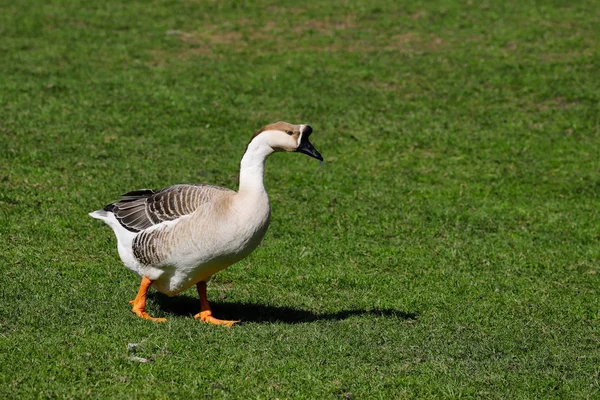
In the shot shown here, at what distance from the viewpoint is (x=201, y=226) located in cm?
820

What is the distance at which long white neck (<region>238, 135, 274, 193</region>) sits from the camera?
815 cm

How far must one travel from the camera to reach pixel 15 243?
1073 centimetres

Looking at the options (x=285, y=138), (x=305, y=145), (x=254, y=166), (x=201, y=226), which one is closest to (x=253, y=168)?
(x=254, y=166)

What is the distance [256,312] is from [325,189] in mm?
4701

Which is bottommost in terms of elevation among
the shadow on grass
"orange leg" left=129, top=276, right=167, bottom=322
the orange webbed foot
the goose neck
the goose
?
the shadow on grass

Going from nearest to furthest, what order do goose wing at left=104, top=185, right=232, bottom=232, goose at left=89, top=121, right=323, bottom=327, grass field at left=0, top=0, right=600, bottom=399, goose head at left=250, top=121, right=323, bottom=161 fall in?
1. grass field at left=0, top=0, right=600, bottom=399
2. goose at left=89, top=121, right=323, bottom=327
3. goose head at left=250, top=121, right=323, bottom=161
4. goose wing at left=104, top=185, right=232, bottom=232

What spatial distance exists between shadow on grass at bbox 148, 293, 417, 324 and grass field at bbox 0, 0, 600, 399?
1.7 inches

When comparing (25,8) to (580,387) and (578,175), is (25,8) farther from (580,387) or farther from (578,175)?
(580,387)

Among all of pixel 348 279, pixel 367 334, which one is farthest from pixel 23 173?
pixel 367 334

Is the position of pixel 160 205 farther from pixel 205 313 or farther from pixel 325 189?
pixel 325 189

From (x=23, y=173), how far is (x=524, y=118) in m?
9.32

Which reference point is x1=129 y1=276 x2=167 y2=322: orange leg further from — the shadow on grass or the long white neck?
the long white neck

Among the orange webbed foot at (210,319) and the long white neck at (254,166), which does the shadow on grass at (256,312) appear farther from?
the long white neck at (254,166)

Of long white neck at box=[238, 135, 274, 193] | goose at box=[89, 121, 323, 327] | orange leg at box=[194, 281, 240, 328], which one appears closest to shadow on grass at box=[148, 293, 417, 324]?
orange leg at box=[194, 281, 240, 328]
